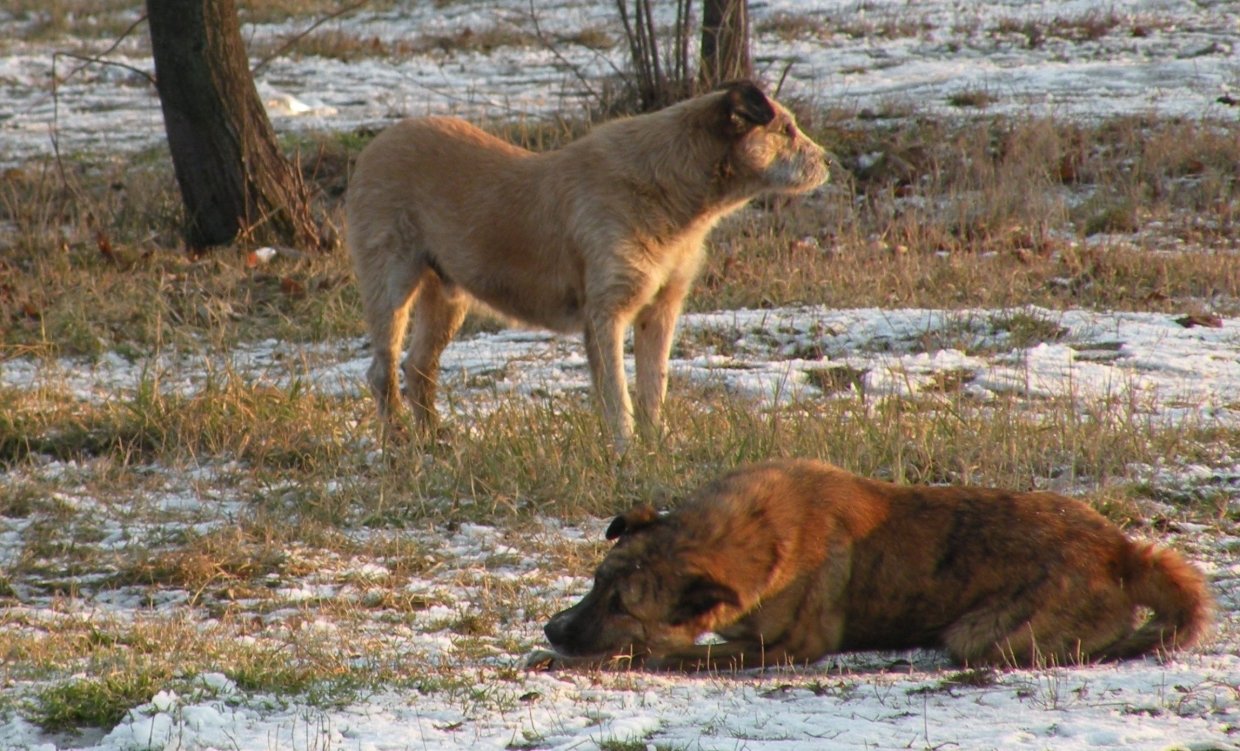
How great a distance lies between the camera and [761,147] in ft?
26.7

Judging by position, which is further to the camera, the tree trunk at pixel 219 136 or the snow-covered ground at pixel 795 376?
the tree trunk at pixel 219 136

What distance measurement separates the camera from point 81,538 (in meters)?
6.41

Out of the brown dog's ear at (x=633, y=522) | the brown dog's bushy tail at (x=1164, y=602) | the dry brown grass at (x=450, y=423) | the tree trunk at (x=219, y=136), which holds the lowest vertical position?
the dry brown grass at (x=450, y=423)

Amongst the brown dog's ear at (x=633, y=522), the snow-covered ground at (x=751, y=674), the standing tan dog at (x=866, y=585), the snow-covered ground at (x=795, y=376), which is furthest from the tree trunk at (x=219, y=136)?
the standing tan dog at (x=866, y=585)

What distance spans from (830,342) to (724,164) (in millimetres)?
2305

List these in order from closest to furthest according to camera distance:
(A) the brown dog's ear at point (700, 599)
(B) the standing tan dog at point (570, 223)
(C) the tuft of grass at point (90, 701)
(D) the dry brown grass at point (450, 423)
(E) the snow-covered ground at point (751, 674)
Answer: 1. (E) the snow-covered ground at point (751, 674)
2. (C) the tuft of grass at point (90, 701)
3. (A) the brown dog's ear at point (700, 599)
4. (D) the dry brown grass at point (450, 423)
5. (B) the standing tan dog at point (570, 223)

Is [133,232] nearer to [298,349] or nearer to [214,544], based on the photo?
[298,349]

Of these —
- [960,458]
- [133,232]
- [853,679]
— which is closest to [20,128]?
[133,232]

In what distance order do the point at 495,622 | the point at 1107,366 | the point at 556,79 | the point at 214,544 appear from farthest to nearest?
the point at 556,79
the point at 1107,366
the point at 214,544
the point at 495,622

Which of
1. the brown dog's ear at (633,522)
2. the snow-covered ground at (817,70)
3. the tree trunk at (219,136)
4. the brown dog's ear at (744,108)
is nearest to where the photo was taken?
the brown dog's ear at (633,522)

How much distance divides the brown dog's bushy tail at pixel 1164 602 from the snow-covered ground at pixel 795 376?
0.08 m

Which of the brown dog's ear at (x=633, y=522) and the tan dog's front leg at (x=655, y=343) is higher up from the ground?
the brown dog's ear at (x=633, y=522)

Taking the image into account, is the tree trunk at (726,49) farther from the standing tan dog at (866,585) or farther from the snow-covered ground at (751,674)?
the standing tan dog at (866,585)

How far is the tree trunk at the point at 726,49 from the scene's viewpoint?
1381 cm
